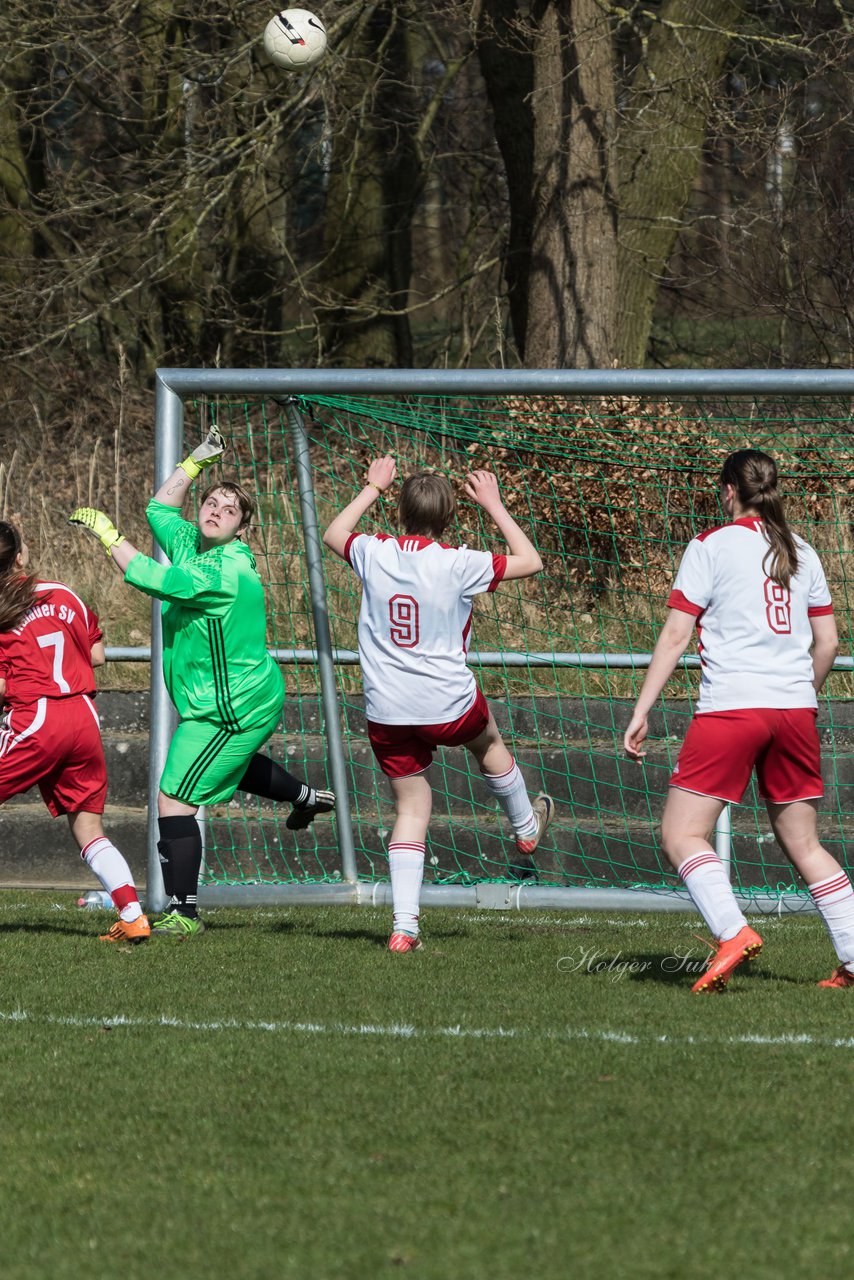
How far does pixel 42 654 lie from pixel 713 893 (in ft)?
9.46

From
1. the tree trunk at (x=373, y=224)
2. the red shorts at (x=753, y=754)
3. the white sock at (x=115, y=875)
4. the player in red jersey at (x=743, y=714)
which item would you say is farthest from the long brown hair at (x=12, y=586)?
the tree trunk at (x=373, y=224)

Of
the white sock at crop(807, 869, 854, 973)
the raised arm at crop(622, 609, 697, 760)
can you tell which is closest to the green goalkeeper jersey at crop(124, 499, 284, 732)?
the raised arm at crop(622, 609, 697, 760)

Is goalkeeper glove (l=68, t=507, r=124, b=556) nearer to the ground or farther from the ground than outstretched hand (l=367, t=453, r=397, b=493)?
nearer to the ground

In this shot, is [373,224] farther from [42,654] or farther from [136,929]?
[136,929]

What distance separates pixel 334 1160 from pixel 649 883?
5109 mm

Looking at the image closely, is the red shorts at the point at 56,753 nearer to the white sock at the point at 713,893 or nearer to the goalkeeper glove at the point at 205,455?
the goalkeeper glove at the point at 205,455

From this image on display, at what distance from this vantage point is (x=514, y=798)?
23.4 ft

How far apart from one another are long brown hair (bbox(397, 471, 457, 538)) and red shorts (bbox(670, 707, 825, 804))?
1439mm

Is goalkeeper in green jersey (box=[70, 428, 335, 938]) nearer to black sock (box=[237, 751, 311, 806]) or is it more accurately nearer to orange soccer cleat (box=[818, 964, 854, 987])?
black sock (box=[237, 751, 311, 806])

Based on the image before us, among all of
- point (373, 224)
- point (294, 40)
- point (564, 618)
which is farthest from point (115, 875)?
point (373, 224)

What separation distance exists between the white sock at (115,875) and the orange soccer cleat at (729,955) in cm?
232

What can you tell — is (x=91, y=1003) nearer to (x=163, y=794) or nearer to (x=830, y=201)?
(x=163, y=794)

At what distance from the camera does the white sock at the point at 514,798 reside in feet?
23.2

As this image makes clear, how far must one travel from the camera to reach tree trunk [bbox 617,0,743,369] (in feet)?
42.1
